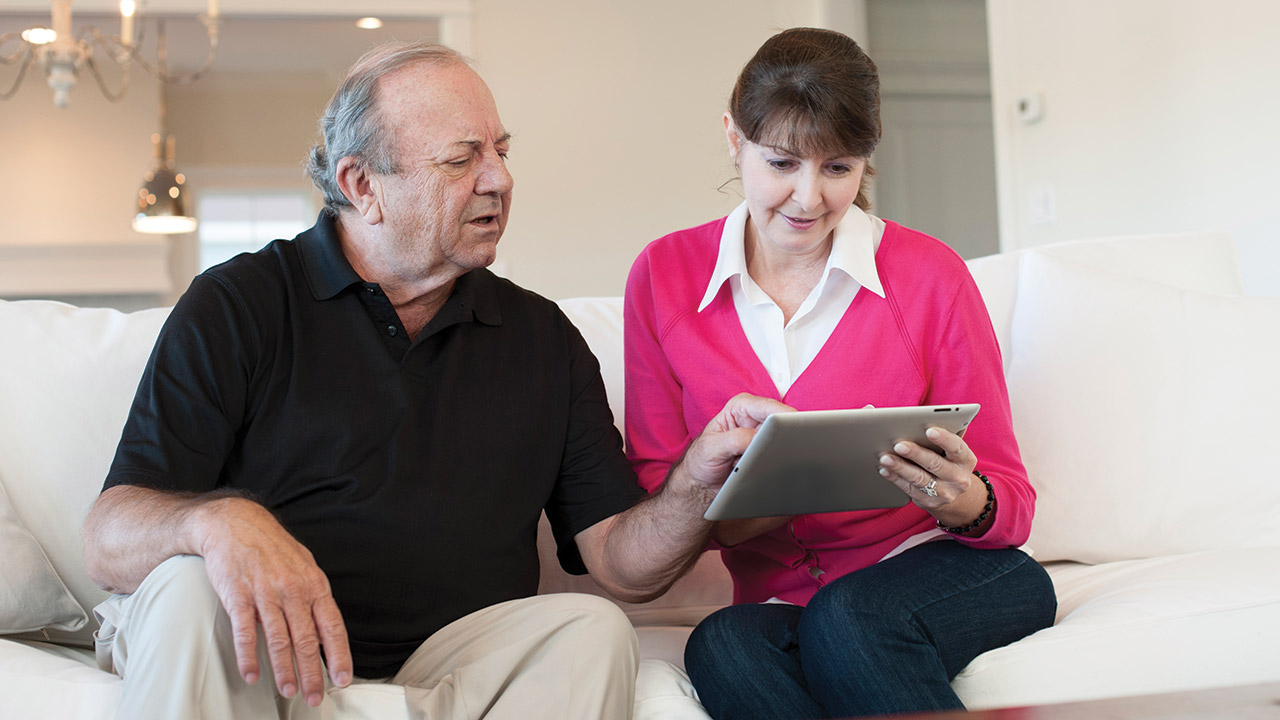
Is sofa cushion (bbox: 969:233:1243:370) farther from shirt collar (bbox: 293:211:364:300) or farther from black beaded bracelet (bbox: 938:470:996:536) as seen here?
shirt collar (bbox: 293:211:364:300)

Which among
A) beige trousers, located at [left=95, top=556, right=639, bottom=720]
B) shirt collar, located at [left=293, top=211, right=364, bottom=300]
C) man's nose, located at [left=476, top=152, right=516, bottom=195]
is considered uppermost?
man's nose, located at [left=476, top=152, right=516, bottom=195]

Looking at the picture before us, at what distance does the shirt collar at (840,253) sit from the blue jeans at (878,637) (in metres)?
0.36

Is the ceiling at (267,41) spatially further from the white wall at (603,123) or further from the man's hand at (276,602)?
the man's hand at (276,602)

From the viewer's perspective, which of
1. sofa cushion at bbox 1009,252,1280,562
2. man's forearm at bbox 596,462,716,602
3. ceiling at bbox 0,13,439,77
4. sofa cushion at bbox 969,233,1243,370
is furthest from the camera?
ceiling at bbox 0,13,439,77

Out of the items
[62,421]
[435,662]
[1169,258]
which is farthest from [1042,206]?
[62,421]

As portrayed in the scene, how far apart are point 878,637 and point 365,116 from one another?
0.93 metres

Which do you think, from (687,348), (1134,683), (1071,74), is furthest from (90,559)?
(1071,74)

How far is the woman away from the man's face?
248 millimetres

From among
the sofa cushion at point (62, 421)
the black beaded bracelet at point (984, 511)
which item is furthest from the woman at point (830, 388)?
the sofa cushion at point (62, 421)

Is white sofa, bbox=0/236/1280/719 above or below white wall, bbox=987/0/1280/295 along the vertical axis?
below

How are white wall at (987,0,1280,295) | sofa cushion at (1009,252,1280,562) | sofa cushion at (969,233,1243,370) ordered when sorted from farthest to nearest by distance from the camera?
1. white wall at (987,0,1280,295)
2. sofa cushion at (969,233,1243,370)
3. sofa cushion at (1009,252,1280,562)

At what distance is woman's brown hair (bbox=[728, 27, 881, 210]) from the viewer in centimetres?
127

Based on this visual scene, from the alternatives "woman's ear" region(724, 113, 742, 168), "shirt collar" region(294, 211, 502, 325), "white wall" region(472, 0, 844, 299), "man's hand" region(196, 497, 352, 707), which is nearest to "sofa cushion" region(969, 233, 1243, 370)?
"woman's ear" region(724, 113, 742, 168)

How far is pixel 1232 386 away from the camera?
1702 mm
